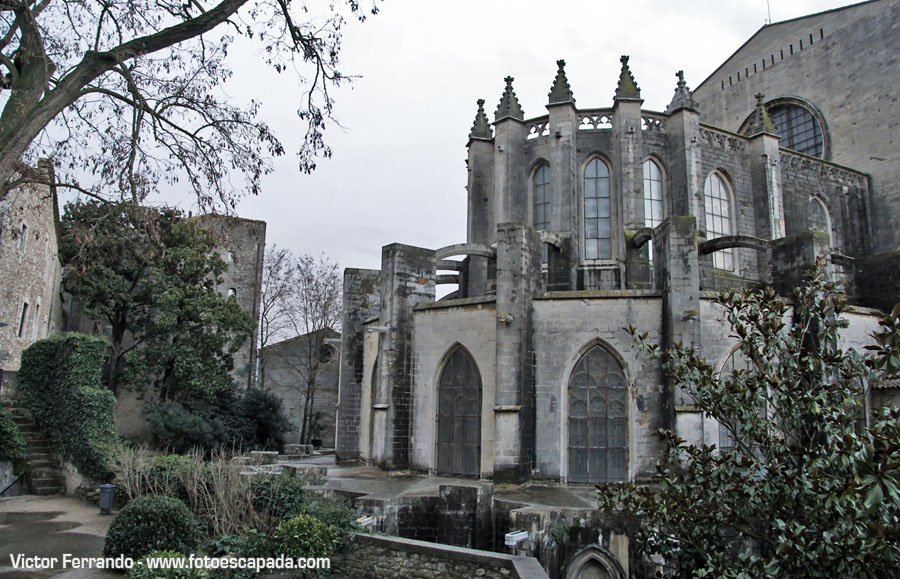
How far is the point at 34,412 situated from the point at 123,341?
861cm

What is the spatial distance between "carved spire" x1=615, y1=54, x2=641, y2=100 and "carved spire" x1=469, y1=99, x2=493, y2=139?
4775 millimetres

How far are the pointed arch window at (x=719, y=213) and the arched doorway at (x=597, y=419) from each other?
748 centimetres

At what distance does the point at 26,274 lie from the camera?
1878cm

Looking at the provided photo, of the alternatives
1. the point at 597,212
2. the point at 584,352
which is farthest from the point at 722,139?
the point at 584,352

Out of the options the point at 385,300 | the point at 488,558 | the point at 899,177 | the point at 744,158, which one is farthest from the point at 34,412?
the point at 899,177

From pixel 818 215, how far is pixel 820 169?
70.5 inches

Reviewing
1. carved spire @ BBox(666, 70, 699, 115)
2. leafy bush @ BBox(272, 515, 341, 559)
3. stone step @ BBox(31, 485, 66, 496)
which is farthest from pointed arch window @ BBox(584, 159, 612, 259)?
stone step @ BBox(31, 485, 66, 496)

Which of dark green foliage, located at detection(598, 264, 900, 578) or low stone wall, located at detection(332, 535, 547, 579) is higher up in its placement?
dark green foliage, located at detection(598, 264, 900, 578)

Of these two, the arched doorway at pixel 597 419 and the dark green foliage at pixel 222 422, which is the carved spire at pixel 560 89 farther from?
the dark green foliage at pixel 222 422

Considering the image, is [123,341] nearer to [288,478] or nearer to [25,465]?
[25,465]

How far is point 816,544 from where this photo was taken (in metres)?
4.65

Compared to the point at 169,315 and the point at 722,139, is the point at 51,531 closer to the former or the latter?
the point at 169,315

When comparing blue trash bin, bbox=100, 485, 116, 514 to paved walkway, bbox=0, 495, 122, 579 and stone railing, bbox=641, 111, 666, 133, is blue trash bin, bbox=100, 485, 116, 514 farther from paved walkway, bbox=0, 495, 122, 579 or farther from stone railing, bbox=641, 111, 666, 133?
stone railing, bbox=641, 111, 666, 133

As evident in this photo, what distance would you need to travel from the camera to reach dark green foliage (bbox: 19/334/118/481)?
50.1 feet
